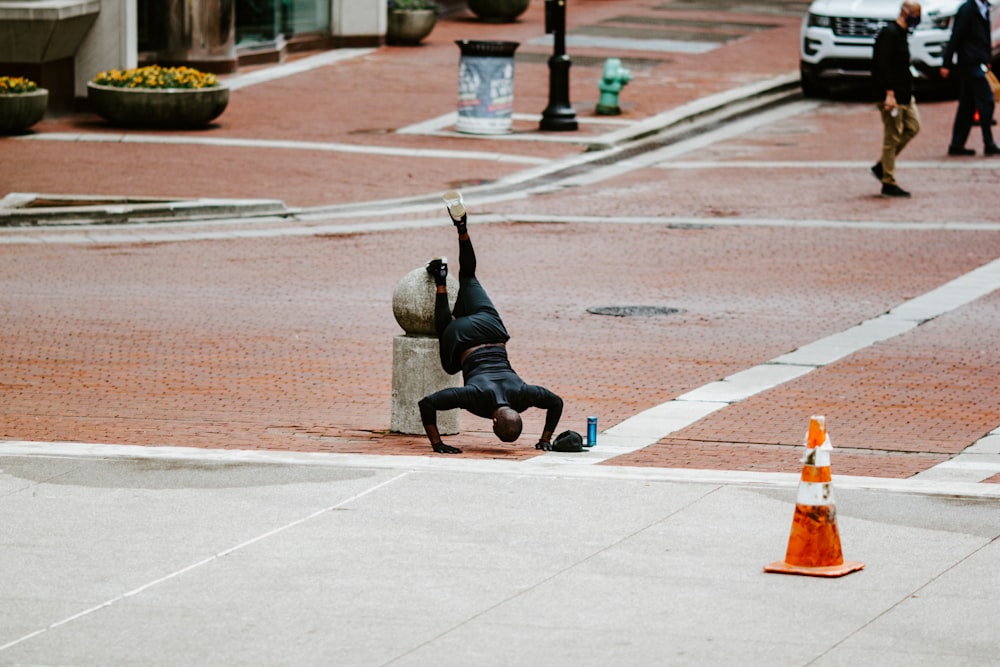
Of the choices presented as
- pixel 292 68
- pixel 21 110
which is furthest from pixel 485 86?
pixel 292 68

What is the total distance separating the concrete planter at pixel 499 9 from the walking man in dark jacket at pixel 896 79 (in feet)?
60.9

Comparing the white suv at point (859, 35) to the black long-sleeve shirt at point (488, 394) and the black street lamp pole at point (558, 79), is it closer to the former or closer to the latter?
the black street lamp pole at point (558, 79)

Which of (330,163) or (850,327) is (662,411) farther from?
(330,163)

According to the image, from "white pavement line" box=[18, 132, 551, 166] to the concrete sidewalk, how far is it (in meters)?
14.9

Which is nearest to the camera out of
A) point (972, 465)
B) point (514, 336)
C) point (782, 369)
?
point (972, 465)

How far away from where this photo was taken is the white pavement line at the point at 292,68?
3047 cm

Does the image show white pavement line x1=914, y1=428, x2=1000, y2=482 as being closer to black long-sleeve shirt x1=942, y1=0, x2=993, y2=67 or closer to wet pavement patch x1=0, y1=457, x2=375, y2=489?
wet pavement patch x1=0, y1=457, x2=375, y2=489

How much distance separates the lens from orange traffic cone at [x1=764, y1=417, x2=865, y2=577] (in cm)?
766

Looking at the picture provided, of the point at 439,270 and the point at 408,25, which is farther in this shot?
the point at 408,25

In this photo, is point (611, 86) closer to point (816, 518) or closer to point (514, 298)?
point (514, 298)

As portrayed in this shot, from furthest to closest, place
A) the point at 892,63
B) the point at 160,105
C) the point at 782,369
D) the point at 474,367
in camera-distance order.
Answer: the point at 160,105 → the point at 892,63 → the point at 782,369 → the point at 474,367

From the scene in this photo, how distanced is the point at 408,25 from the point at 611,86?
8.33 m

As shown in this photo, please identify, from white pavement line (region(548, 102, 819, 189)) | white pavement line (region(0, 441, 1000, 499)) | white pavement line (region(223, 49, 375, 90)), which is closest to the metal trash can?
white pavement line (region(548, 102, 819, 189))

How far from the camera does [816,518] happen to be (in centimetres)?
768
